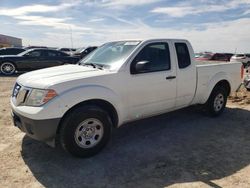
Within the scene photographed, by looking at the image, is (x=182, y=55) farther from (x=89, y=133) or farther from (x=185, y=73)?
(x=89, y=133)

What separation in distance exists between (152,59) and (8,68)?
12.4m

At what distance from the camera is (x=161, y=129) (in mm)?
5535

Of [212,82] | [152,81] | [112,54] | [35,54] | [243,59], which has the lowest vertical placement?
[212,82]

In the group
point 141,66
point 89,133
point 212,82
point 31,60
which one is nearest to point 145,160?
point 89,133

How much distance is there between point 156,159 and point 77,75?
5.95 feet

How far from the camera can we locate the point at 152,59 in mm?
4922

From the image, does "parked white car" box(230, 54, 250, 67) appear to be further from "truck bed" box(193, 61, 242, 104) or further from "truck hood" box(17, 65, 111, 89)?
"truck hood" box(17, 65, 111, 89)

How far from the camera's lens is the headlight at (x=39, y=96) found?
3.71 m

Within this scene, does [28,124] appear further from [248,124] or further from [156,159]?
[248,124]

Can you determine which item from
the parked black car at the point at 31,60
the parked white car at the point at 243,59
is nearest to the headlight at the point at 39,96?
the parked black car at the point at 31,60

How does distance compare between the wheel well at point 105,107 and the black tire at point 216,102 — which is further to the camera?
the black tire at point 216,102

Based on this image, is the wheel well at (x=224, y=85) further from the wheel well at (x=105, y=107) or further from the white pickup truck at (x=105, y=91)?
the wheel well at (x=105, y=107)

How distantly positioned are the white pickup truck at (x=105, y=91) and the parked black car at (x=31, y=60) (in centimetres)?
1099

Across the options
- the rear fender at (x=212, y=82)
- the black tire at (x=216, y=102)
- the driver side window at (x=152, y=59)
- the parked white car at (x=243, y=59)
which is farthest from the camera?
the parked white car at (x=243, y=59)
